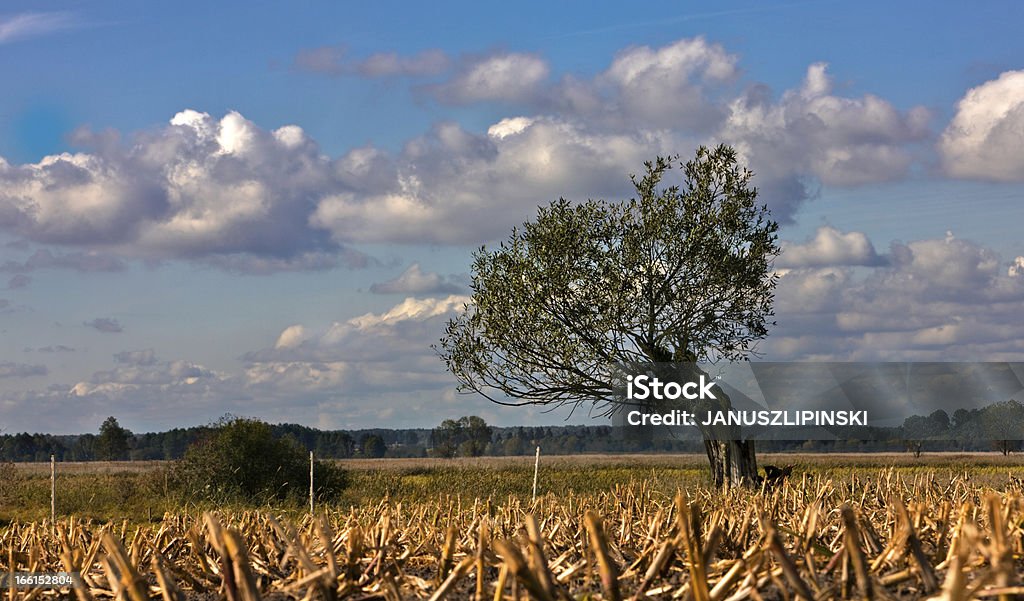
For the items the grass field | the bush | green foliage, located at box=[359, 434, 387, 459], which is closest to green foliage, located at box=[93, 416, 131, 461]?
green foliage, located at box=[359, 434, 387, 459]

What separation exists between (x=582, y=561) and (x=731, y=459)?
2907cm

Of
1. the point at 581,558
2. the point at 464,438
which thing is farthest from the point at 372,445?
the point at 581,558

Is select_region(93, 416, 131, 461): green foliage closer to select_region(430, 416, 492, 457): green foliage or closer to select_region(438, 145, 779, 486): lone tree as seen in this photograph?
select_region(430, 416, 492, 457): green foliage

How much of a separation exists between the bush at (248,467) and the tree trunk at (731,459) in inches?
484

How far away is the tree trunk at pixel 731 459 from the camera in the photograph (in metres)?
31.5

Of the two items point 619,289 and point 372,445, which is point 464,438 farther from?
point 619,289

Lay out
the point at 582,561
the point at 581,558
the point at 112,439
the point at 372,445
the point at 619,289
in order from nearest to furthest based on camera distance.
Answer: the point at 582,561 → the point at 581,558 → the point at 619,289 → the point at 112,439 → the point at 372,445

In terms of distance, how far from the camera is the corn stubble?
9.04 feet

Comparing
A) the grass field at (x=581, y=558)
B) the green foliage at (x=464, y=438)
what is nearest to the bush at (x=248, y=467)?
the grass field at (x=581, y=558)

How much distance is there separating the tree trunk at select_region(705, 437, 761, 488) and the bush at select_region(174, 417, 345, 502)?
40.4 ft

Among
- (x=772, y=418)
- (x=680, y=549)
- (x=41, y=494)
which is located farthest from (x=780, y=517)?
(x=41, y=494)

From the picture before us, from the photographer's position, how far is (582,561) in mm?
3549

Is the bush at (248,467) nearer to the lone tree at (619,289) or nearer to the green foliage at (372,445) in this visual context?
the lone tree at (619,289)

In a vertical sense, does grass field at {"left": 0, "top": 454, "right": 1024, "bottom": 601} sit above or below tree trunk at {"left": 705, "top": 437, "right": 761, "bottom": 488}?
above
